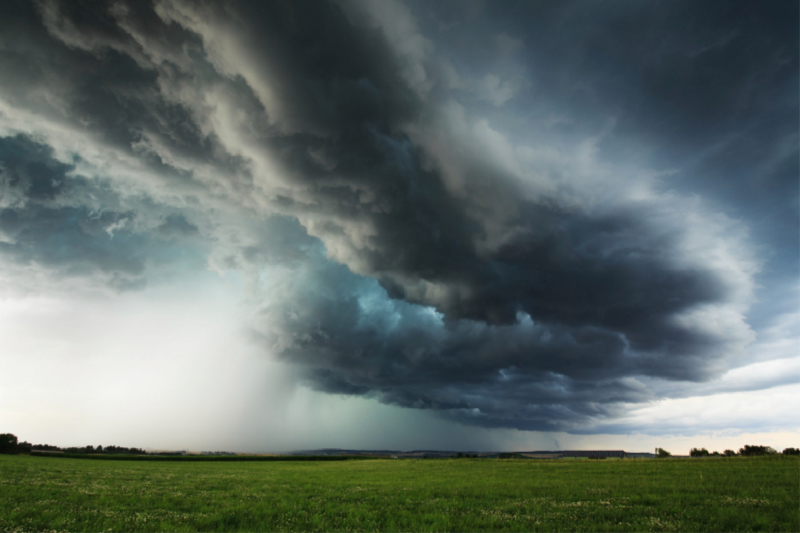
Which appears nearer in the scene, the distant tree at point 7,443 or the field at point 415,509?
the field at point 415,509

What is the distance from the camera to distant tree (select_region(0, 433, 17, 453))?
444ft

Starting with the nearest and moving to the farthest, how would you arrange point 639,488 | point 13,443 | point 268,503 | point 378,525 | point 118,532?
1. point 118,532
2. point 378,525
3. point 268,503
4. point 639,488
5. point 13,443

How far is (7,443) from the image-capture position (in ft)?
447

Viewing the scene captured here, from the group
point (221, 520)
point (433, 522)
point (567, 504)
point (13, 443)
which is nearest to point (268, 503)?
point (221, 520)

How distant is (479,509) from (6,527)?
20920 mm

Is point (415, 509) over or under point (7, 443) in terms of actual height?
over

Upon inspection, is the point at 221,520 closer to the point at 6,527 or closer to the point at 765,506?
the point at 6,527

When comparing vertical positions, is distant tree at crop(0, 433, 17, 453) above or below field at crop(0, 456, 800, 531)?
below

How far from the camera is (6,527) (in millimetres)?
14742

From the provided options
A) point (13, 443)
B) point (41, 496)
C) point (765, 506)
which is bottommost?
point (13, 443)

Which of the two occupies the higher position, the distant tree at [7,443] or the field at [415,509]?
the field at [415,509]

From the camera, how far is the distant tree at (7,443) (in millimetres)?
135375

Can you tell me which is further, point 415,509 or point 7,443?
point 7,443

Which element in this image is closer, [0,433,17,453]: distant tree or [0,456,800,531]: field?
[0,456,800,531]: field
